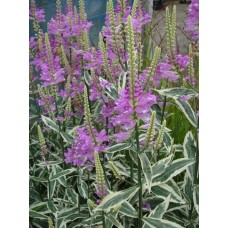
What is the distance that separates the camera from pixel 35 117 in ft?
7.92

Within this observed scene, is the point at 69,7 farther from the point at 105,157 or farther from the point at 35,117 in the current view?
the point at 105,157

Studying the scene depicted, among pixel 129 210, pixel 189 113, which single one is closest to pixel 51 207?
pixel 129 210

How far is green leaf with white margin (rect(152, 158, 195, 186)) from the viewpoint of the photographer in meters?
1.48

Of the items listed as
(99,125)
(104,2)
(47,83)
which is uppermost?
(104,2)

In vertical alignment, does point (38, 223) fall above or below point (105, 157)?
below

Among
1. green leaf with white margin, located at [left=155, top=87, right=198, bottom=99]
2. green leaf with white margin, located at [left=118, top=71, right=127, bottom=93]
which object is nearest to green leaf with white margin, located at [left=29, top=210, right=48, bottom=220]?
green leaf with white margin, located at [left=118, top=71, right=127, bottom=93]

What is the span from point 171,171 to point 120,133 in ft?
0.83

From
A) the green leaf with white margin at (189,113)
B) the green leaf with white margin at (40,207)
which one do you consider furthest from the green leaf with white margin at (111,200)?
the green leaf with white margin at (40,207)

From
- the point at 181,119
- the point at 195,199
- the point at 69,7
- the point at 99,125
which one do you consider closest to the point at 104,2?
the point at 69,7

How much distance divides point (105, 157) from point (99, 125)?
0.33 metres

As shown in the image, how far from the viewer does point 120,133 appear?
1450mm

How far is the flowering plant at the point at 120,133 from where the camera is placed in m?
1.37

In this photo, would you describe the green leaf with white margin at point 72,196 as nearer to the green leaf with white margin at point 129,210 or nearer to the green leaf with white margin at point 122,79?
the green leaf with white margin at point 129,210

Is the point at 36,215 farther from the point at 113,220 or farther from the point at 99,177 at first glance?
the point at 99,177
